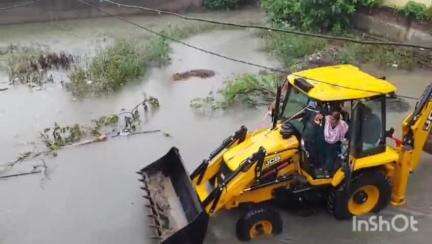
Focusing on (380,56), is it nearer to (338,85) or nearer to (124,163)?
(124,163)

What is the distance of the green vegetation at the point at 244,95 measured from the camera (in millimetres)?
13172

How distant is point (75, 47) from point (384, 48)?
9.57 metres

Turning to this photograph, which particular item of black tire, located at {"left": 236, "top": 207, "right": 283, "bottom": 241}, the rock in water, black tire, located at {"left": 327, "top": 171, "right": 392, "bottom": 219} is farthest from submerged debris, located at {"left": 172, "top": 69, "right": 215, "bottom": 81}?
black tire, located at {"left": 236, "top": 207, "right": 283, "bottom": 241}

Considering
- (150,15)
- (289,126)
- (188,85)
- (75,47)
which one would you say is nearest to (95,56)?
(75,47)

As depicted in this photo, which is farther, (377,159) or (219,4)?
(219,4)

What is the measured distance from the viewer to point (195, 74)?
15359mm

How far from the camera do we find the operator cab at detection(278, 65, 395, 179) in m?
7.57

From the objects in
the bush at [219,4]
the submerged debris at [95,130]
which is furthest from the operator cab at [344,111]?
the bush at [219,4]

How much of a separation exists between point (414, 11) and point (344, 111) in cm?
967

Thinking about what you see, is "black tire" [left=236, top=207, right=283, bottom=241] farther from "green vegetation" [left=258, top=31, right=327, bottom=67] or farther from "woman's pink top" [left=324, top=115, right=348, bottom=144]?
"green vegetation" [left=258, top=31, right=327, bottom=67]

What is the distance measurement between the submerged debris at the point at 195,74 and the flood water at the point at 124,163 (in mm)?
→ 218

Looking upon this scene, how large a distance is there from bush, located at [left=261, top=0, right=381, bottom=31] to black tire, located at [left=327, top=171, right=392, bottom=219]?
1009 centimetres

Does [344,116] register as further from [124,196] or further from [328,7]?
[328,7]

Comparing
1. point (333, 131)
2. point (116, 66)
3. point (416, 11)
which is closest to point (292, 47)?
point (416, 11)
